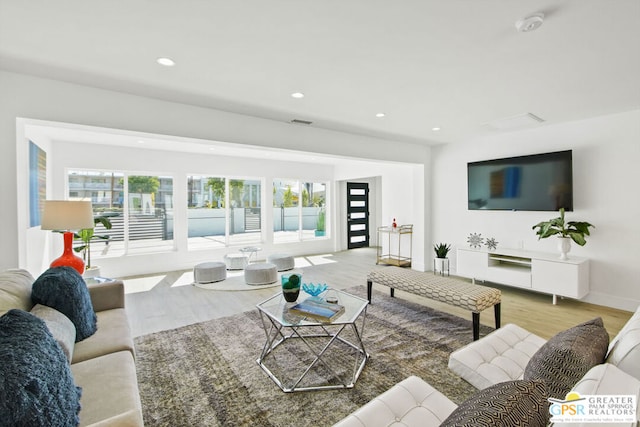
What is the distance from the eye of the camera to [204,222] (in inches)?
274

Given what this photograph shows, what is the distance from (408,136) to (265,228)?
4.08m

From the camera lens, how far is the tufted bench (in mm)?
2820

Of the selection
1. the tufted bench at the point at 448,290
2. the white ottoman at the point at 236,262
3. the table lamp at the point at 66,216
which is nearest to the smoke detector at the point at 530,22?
the tufted bench at the point at 448,290

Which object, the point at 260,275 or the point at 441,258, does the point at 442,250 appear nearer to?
the point at 441,258

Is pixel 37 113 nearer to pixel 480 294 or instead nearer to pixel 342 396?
pixel 342 396

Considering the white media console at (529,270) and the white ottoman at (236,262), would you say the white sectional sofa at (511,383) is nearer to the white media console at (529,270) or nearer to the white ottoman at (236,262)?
the white media console at (529,270)

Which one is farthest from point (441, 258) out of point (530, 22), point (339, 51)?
point (339, 51)

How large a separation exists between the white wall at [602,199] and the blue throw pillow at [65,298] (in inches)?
214

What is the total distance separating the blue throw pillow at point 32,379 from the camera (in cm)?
97

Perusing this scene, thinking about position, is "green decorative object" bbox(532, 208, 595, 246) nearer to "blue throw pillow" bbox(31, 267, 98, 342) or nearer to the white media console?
the white media console

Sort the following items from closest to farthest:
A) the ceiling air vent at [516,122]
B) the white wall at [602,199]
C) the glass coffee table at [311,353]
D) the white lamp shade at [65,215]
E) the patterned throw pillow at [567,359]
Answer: the patterned throw pillow at [567,359] → the glass coffee table at [311,353] → the white lamp shade at [65,215] → the white wall at [602,199] → the ceiling air vent at [516,122]

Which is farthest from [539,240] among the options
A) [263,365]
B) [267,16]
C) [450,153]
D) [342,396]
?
[267,16]

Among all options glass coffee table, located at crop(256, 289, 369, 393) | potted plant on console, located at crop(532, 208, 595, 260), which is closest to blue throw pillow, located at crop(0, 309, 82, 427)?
glass coffee table, located at crop(256, 289, 369, 393)

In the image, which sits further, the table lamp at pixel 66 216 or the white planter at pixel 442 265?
the white planter at pixel 442 265
